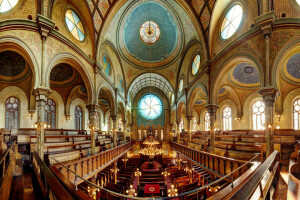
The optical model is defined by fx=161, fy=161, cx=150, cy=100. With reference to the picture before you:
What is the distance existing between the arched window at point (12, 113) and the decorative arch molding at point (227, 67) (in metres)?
16.9

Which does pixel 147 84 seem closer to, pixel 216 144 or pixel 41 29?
pixel 216 144

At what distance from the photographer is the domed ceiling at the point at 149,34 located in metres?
20.4

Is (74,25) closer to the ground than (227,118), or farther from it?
farther from it

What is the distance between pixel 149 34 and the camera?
24.0 metres

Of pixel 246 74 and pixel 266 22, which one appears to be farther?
pixel 246 74

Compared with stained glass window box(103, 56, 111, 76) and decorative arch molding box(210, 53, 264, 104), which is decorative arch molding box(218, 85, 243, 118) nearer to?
decorative arch molding box(210, 53, 264, 104)

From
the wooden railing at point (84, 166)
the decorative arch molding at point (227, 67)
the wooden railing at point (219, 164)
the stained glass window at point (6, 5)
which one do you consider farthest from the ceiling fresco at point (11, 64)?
the wooden railing at point (219, 164)

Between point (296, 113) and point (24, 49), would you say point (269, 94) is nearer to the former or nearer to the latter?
point (296, 113)

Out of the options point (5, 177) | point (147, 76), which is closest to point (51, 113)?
point (147, 76)

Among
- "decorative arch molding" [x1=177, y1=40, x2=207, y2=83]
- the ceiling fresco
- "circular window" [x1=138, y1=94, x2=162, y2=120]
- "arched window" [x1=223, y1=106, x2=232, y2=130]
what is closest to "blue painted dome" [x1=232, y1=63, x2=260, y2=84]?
"decorative arch molding" [x1=177, y1=40, x2=207, y2=83]

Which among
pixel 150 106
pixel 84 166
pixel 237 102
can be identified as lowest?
pixel 84 166

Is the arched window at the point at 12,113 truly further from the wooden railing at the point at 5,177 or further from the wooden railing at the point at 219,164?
the wooden railing at the point at 219,164

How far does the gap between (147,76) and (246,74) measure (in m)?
16.0

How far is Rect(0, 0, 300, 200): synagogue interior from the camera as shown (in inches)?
181
